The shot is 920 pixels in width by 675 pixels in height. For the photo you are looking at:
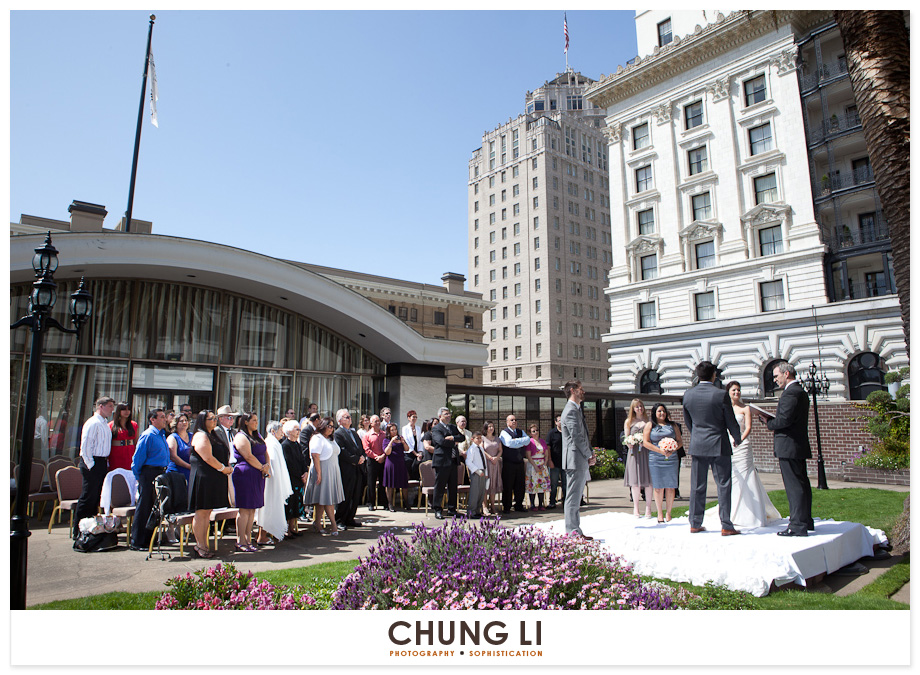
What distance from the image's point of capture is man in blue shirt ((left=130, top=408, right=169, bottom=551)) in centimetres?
824

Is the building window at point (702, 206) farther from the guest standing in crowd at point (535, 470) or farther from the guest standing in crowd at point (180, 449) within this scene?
the guest standing in crowd at point (180, 449)

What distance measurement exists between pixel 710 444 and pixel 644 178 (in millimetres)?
38062

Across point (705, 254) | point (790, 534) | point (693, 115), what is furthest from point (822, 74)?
point (790, 534)

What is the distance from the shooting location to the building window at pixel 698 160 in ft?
124

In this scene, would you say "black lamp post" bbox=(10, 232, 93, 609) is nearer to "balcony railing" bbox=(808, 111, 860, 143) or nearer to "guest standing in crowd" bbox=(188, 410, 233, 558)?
"guest standing in crowd" bbox=(188, 410, 233, 558)

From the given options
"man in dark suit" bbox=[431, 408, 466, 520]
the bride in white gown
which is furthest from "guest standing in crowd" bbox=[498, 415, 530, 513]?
the bride in white gown

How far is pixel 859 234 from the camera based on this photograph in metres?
31.9

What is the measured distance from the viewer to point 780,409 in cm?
711

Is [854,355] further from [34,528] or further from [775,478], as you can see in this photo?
[34,528]
